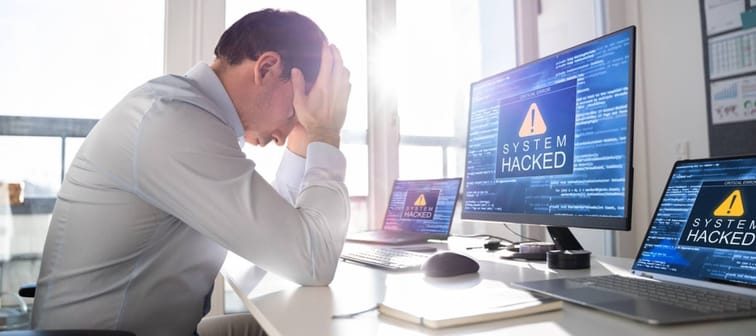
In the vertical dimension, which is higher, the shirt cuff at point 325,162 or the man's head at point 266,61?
the man's head at point 266,61

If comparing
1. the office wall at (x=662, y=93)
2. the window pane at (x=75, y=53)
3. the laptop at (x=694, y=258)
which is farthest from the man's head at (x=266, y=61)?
the office wall at (x=662, y=93)

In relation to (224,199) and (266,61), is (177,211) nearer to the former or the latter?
(224,199)

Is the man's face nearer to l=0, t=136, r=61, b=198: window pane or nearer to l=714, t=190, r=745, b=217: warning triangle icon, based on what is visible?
l=714, t=190, r=745, b=217: warning triangle icon

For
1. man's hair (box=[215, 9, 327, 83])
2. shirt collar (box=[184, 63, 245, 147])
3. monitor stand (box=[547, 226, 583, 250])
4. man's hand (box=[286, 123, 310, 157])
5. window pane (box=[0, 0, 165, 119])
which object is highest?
window pane (box=[0, 0, 165, 119])

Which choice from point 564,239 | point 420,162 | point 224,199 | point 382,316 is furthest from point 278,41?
point 420,162

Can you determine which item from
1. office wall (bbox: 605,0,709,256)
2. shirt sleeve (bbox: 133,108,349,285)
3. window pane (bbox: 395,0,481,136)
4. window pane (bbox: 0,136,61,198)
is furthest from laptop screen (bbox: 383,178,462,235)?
office wall (bbox: 605,0,709,256)

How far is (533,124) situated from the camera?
120 centimetres

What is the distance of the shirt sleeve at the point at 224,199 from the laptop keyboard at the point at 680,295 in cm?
45

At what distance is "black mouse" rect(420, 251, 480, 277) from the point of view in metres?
0.96

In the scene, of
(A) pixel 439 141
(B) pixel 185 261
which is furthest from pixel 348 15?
(B) pixel 185 261

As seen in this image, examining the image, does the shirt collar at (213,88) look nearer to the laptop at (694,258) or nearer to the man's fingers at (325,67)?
the man's fingers at (325,67)

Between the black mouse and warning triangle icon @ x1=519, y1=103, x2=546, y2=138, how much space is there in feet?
1.22

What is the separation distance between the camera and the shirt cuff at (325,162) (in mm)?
1023

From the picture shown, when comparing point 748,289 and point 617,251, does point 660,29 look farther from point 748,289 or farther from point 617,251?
point 748,289
